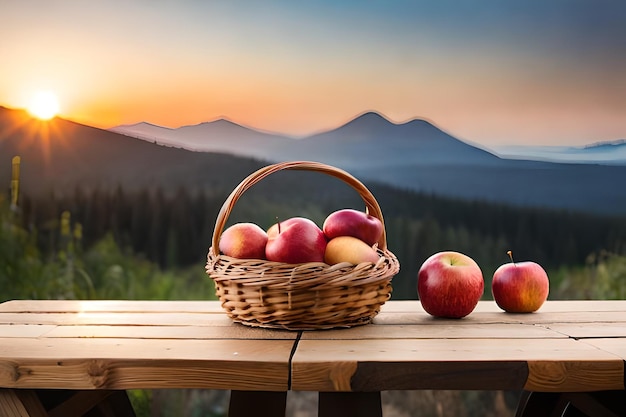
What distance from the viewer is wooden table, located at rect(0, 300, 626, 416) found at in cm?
109

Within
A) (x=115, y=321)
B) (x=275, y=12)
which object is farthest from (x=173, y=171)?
(x=115, y=321)

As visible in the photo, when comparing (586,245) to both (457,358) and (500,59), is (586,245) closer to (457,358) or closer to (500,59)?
(500,59)

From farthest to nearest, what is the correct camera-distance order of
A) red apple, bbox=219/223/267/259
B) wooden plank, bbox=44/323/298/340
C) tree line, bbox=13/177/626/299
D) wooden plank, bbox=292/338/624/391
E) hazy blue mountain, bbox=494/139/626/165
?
hazy blue mountain, bbox=494/139/626/165 < tree line, bbox=13/177/626/299 < red apple, bbox=219/223/267/259 < wooden plank, bbox=44/323/298/340 < wooden plank, bbox=292/338/624/391

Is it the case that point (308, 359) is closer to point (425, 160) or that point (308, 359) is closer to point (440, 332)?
point (440, 332)

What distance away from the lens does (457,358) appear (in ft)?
3.65

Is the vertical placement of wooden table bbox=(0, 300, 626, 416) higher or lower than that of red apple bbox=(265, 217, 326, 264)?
Result: lower

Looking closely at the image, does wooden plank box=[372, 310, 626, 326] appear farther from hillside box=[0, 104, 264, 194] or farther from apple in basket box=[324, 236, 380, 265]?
hillside box=[0, 104, 264, 194]

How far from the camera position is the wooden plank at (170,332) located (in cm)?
130

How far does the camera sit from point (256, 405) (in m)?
1.41

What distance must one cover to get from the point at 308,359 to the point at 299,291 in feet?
0.72

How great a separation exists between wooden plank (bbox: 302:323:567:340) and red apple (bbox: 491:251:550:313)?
149 millimetres

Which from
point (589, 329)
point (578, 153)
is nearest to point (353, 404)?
point (589, 329)

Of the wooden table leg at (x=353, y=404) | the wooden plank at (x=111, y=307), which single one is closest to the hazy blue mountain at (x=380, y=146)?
the wooden plank at (x=111, y=307)

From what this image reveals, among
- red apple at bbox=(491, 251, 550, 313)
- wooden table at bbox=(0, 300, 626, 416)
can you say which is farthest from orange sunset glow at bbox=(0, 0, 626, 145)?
wooden table at bbox=(0, 300, 626, 416)
